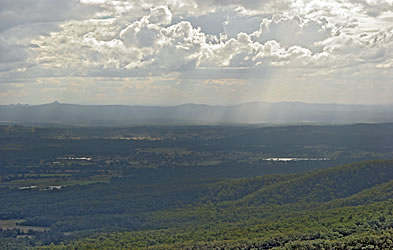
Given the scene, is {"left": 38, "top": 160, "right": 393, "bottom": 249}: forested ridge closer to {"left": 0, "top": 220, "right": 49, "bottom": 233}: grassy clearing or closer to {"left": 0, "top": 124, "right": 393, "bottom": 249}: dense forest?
{"left": 0, "top": 124, "right": 393, "bottom": 249}: dense forest

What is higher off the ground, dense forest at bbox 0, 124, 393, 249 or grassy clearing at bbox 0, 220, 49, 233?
dense forest at bbox 0, 124, 393, 249

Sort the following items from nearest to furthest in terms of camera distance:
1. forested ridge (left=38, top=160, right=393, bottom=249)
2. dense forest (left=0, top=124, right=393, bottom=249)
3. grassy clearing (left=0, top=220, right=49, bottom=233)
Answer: forested ridge (left=38, top=160, right=393, bottom=249) → dense forest (left=0, top=124, right=393, bottom=249) → grassy clearing (left=0, top=220, right=49, bottom=233)

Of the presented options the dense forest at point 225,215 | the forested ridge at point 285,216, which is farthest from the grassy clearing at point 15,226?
the forested ridge at point 285,216

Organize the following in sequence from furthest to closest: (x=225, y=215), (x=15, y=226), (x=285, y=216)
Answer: (x=15, y=226), (x=225, y=215), (x=285, y=216)

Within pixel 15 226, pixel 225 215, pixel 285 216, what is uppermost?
pixel 285 216

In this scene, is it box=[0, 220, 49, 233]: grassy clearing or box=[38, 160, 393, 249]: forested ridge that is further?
box=[0, 220, 49, 233]: grassy clearing

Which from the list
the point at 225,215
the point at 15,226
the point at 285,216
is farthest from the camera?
the point at 15,226

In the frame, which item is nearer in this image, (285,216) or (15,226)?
(285,216)

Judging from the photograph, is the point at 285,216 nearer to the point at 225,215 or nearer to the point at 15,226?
the point at 225,215

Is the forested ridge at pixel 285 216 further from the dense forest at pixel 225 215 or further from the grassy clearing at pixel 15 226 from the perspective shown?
the grassy clearing at pixel 15 226

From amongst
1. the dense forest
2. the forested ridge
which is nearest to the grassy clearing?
the dense forest

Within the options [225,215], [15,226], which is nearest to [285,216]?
[225,215]
